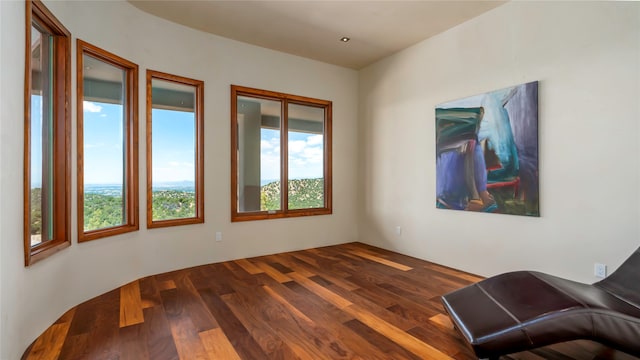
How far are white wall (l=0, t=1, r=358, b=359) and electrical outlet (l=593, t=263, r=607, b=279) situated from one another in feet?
10.6

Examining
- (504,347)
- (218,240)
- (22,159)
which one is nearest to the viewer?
(504,347)

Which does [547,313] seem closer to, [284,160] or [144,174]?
[284,160]

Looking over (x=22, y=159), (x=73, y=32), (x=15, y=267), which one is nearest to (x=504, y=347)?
(x=15, y=267)

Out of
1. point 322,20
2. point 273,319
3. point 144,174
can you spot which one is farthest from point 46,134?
point 322,20

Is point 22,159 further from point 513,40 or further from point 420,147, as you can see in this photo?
point 513,40

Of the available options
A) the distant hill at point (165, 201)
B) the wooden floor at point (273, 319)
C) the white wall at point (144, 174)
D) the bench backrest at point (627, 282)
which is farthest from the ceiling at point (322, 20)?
the wooden floor at point (273, 319)

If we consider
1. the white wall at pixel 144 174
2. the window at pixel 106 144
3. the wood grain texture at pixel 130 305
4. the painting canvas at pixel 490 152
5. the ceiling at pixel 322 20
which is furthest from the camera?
the ceiling at pixel 322 20

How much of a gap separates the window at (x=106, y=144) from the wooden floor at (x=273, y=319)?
755 millimetres

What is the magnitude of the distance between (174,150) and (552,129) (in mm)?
4096

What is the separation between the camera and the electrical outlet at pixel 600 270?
8.46 feet

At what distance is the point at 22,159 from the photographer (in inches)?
78.9

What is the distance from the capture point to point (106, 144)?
3.12 metres

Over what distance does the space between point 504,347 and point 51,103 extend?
11.9 ft

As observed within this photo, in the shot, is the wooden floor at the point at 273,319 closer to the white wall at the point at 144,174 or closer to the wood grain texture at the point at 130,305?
the wood grain texture at the point at 130,305
